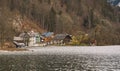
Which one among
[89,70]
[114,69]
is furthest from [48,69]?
[114,69]

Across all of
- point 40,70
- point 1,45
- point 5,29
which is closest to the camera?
point 40,70

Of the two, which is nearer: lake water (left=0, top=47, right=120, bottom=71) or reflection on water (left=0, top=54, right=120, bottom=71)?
reflection on water (left=0, top=54, right=120, bottom=71)

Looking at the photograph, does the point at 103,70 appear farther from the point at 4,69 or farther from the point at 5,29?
the point at 5,29

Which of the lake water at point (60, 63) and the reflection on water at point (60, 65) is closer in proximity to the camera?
the reflection on water at point (60, 65)

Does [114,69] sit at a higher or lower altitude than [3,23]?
lower

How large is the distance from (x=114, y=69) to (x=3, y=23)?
132 metres

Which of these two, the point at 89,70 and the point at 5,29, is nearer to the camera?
the point at 89,70

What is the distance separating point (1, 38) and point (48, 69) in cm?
11657

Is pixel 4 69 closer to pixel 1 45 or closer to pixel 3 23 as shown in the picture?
pixel 1 45

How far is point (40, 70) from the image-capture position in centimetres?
6266

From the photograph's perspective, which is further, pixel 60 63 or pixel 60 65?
pixel 60 63

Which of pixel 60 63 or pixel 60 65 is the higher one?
pixel 60 63

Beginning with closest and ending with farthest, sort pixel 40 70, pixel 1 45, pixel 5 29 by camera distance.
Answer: pixel 40 70 < pixel 1 45 < pixel 5 29

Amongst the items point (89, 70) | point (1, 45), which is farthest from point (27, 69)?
point (1, 45)
